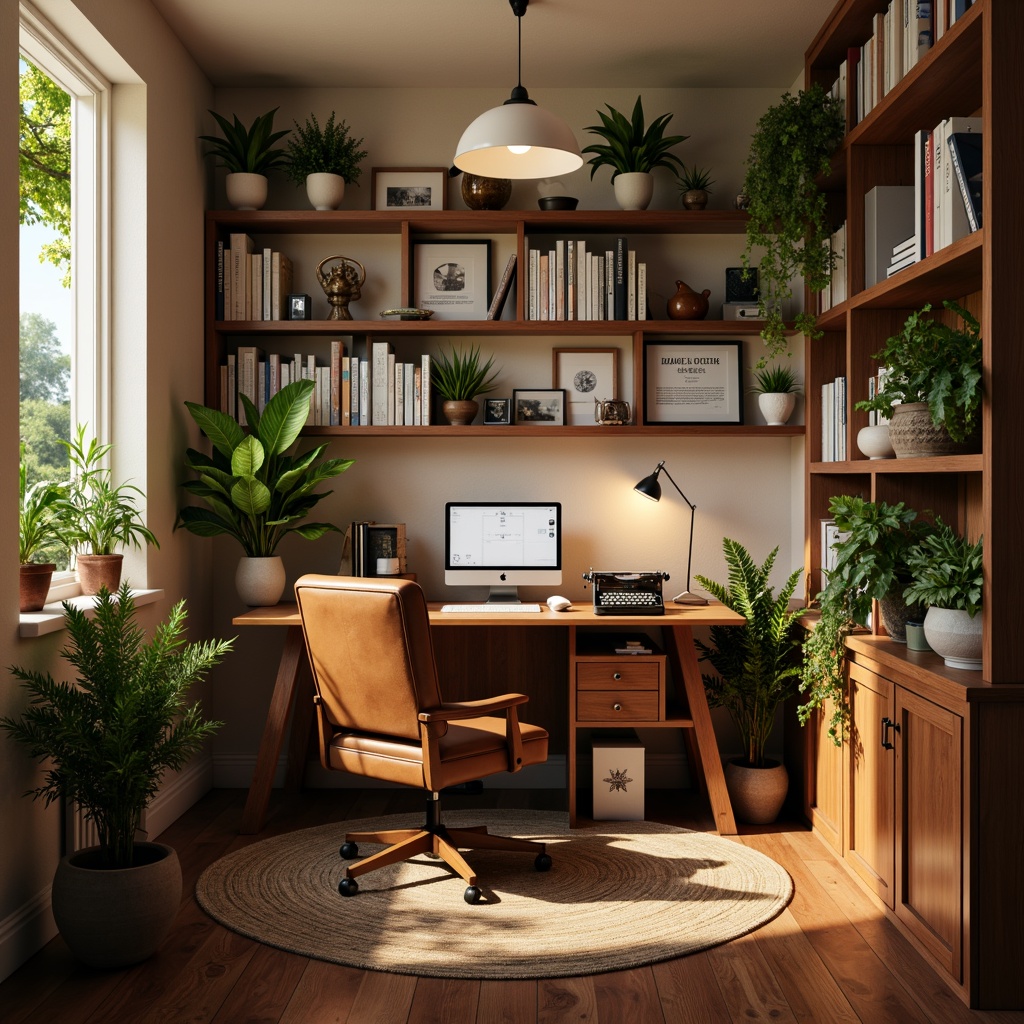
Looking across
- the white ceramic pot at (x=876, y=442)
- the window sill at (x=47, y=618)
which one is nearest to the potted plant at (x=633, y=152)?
the white ceramic pot at (x=876, y=442)

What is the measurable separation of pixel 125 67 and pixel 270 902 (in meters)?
2.66

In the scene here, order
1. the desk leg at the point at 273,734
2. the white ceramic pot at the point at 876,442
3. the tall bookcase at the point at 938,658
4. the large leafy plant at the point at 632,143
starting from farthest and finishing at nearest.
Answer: the large leafy plant at the point at 632,143 → the desk leg at the point at 273,734 → the white ceramic pot at the point at 876,442 → the tall bookcase at the point at 938,658

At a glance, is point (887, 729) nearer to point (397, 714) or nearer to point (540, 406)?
point (397, 714)

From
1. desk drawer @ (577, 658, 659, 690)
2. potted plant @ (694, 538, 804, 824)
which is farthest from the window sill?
potted plant @ (694, 538, 804, 824)

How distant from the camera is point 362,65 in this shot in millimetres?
3936

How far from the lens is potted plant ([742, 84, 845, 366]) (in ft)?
11.3

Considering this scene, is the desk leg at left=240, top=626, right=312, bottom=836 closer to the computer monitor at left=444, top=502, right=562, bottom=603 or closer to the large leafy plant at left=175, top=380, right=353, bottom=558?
the large leafy plant at left=175, top=380, right=353, bottom=558

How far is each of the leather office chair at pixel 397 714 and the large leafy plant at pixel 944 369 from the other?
1376mm

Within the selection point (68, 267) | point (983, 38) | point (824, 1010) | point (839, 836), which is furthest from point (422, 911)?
point (983, 38)

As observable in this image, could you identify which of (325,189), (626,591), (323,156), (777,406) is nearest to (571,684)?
(626,591)

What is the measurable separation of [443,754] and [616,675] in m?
0.93

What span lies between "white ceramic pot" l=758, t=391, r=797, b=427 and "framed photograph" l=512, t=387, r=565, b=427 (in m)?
0.80

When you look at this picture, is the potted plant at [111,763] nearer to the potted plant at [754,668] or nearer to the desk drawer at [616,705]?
the desk drawer at [616,705]

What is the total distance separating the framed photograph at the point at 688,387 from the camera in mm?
4098
